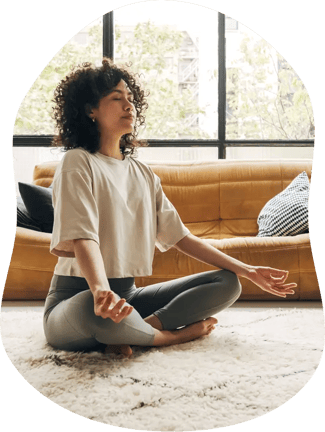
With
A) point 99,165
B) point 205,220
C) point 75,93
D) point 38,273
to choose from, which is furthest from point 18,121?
point 205,220

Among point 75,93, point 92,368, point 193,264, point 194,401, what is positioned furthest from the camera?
point 193,264

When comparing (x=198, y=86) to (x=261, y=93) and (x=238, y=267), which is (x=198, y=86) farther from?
(x=238, y=267)

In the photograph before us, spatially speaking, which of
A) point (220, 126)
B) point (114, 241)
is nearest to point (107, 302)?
point (114, 241)

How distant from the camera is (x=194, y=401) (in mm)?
1026

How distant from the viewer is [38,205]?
52.6 inches

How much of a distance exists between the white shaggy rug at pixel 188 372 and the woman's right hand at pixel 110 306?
0.53ft

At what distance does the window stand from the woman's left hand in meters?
0.36

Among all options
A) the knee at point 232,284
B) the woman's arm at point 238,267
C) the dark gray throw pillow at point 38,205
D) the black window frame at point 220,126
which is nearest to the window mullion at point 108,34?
the black window frame at point 220,126

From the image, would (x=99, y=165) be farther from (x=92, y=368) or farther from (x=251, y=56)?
(x=251, y=56)

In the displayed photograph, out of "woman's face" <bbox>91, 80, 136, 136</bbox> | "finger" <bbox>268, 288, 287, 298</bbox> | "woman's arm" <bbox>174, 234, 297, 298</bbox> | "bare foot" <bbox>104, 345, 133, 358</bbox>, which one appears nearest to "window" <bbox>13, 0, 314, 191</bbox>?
"woman's face" <bbox>91, 80, 136, 136</bbox>

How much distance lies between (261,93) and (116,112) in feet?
1.73

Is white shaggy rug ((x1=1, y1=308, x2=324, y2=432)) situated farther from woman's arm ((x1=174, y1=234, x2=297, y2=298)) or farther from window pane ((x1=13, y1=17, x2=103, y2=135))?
window pane ((x1=13, y1=17, x2=103, y2=135))

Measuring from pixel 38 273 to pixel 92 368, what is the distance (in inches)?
13.0

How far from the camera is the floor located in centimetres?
132
